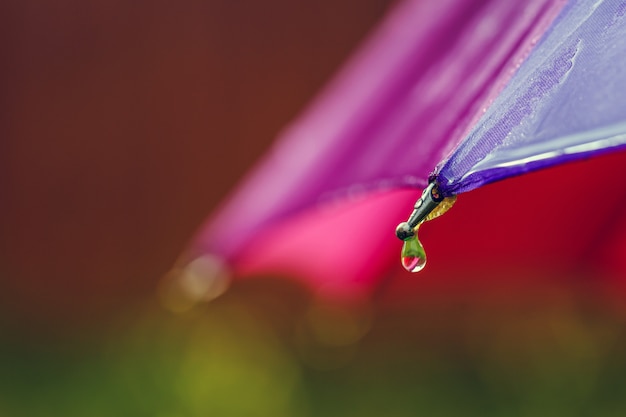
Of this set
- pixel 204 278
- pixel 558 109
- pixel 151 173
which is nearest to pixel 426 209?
pixel 558 109

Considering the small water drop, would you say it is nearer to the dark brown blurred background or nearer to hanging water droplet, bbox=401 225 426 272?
hanging water droplet, bbox=401 225 426 272

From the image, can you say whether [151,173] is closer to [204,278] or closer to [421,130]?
[204,278]

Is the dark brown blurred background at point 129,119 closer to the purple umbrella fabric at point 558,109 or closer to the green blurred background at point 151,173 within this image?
the green blurred background at point 151,173

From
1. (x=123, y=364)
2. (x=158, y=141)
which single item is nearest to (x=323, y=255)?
Result: (x=123, y=364)

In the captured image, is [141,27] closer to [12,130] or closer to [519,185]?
[12,130]

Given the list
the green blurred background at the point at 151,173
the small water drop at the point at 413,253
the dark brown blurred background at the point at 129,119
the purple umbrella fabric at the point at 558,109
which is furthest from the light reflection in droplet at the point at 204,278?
the dark brown blurred background at the point at 129,119

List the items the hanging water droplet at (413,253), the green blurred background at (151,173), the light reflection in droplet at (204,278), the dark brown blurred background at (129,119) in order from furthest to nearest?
the dark brown blurred background at (129,119) → the green blurred background at (151,173) → the light reflection in droplet at (204,278) → the hanging water droplet at (413,253)
